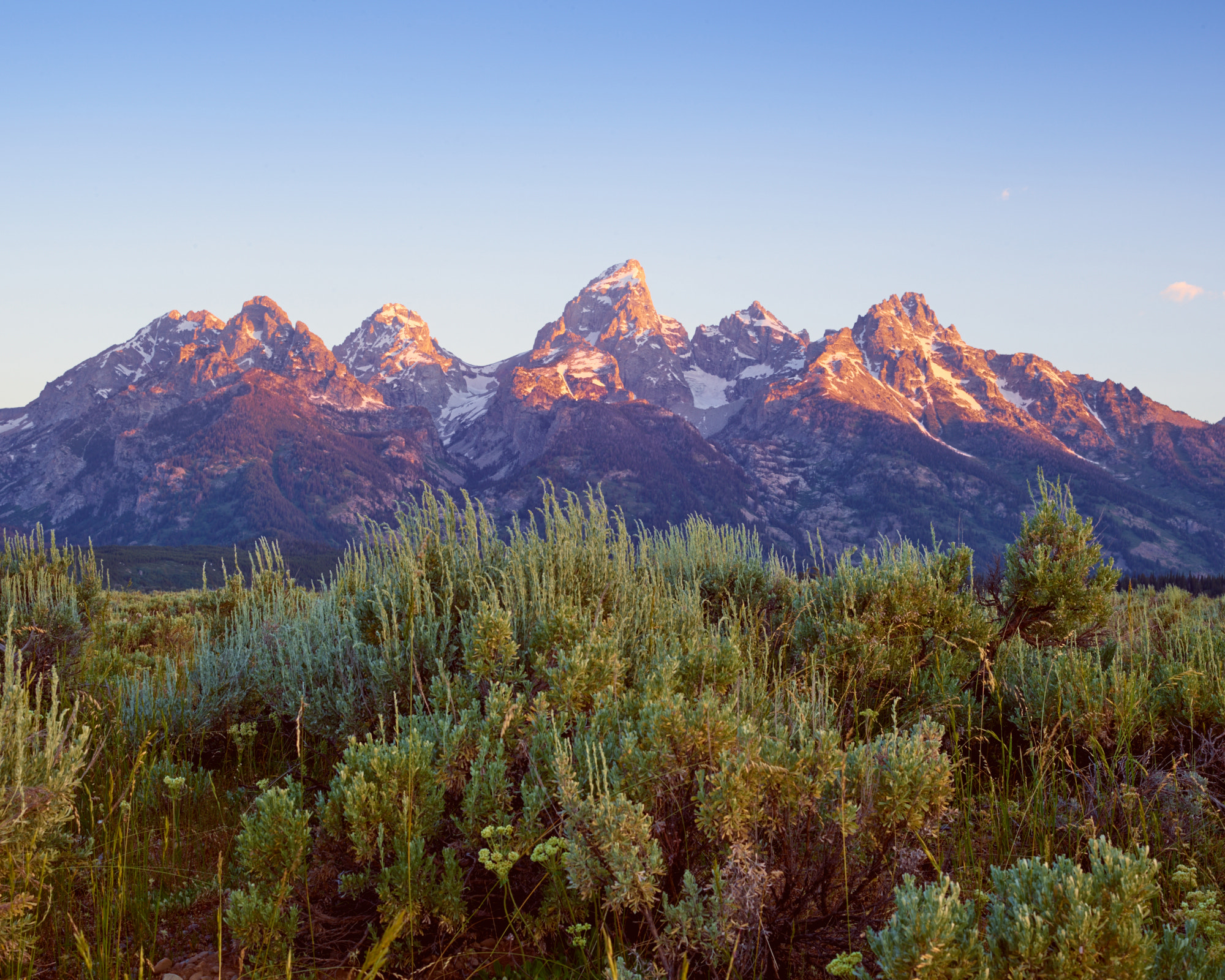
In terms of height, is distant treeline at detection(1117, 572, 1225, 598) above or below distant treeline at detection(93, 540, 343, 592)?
above

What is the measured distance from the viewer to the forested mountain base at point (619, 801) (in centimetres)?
274

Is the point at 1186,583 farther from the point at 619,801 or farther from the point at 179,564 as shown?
the point at 179,564

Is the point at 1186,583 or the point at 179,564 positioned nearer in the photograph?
the point at 1186,583

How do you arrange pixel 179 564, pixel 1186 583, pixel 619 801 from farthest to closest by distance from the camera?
pixel 179 564 → pixel 1186 583 → pixel 619 801

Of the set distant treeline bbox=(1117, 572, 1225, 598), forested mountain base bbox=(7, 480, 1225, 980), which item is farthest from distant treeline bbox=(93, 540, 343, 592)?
forested mountain base bbox=(7, 480, 1225, 980)

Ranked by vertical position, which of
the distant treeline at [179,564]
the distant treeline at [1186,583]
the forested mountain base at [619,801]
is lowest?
the distant treeline at [179,564]

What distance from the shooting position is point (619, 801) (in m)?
2.75

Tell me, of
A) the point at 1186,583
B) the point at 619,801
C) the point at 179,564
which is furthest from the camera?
the point at 179,564

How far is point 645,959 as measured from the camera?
298cm

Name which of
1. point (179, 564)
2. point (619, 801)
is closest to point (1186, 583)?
point (619, 801)

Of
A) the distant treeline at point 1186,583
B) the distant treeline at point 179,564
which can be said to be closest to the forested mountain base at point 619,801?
the distant treeline at point 1186,583

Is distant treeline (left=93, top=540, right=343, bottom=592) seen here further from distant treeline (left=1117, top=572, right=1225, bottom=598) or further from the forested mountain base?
the forested mountain base

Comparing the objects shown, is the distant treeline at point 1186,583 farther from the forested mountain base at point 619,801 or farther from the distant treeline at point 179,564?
the distant treeline at point 179,564

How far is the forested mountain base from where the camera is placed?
2.74 m
